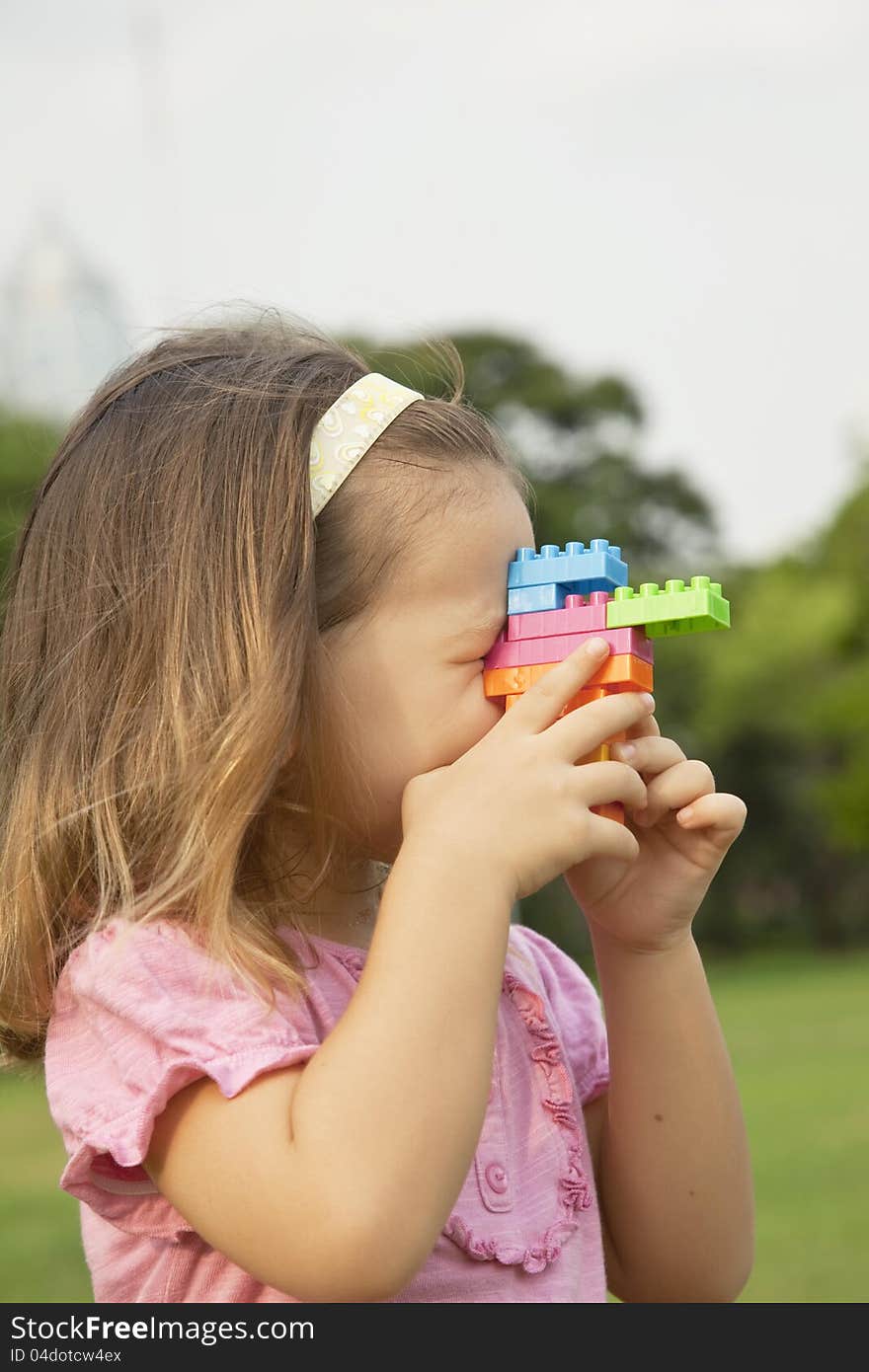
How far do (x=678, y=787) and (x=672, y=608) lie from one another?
0.26 m

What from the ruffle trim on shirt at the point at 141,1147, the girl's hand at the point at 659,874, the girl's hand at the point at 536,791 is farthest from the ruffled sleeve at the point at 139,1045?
the girl's hand at the point at 659,874

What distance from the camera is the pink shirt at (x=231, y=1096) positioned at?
66.1 inches

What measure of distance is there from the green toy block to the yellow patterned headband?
1.30 ft

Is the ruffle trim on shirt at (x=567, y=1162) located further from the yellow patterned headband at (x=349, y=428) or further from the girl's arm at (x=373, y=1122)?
the yellow patterned headband at (x=349, y=428)

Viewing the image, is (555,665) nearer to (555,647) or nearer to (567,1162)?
(555,647)

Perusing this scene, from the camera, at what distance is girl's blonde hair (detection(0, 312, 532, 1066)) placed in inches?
73.1

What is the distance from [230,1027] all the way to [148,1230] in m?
0.33

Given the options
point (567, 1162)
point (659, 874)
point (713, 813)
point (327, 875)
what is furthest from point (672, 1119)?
point (327, 875)

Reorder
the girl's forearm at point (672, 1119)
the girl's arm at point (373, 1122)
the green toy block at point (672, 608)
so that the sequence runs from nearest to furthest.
Answer: the girl's arm at point (373, 1122) < the green toy block at point (672, 608) < the girl's forearm at point (672, 1119)

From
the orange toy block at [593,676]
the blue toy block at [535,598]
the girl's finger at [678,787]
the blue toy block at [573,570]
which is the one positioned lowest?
the girl's finger at [678,787]

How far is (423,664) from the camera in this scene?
194 cm

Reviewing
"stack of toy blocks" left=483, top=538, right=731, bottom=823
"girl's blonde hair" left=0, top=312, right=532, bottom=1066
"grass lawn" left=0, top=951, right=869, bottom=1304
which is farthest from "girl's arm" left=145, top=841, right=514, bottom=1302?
"grass lawn" left=0, top=951, right=869, bottom=1304
